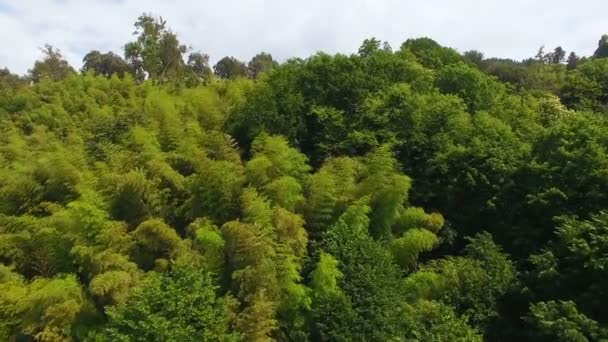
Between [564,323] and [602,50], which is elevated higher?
[602,50]

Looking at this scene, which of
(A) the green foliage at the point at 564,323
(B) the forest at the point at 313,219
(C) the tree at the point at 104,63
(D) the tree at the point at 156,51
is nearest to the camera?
(A) the green foliage at the point at 564,323

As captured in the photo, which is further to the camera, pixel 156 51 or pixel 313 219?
pixel 156 51

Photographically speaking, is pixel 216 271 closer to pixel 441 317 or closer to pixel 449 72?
pixel 441 317

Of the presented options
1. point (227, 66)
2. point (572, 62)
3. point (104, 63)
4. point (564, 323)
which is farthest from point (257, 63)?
point (564, 323)

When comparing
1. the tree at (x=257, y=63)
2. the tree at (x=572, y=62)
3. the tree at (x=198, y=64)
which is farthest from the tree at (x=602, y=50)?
the tree at (x=198, y=64)

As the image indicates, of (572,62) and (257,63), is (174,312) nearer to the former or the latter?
→ (257,63)

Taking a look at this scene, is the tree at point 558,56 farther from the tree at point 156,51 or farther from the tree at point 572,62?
the tree at point 156,51

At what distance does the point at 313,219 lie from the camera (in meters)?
11.2

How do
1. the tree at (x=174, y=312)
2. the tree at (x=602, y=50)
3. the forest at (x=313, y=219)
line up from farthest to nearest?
1. the tree at (x=602, y=50)
2. the forest at (x=313, y=219)
3. the tree at (x=174, y=312)

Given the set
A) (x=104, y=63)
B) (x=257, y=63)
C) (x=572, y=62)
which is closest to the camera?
(x=104, y=63)

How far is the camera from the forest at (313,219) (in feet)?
30.3

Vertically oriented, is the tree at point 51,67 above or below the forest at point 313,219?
above

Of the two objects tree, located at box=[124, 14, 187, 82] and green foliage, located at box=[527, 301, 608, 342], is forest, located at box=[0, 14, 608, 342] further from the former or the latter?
tree, located at box=[124, 14, 187, 82]

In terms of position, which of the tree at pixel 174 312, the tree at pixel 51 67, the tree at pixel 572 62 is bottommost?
the tree at pixel 174 312
